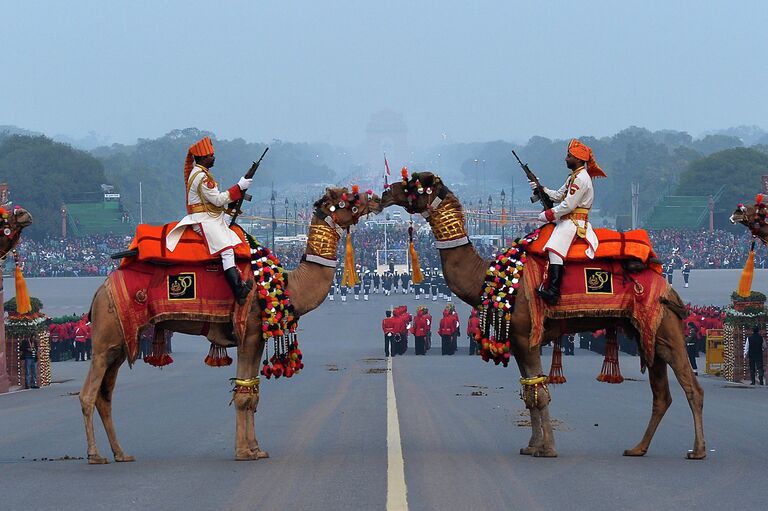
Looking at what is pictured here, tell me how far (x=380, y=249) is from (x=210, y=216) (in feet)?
300

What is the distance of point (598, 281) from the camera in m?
15.8

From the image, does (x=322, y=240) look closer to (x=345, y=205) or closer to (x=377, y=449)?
(x=345, y=205)

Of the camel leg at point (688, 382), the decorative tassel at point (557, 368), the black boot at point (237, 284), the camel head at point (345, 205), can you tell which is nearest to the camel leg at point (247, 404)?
the black boot at point (237, 284)

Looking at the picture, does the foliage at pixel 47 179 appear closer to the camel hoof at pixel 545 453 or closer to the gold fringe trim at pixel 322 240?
the gold fringe trim at pixel 322 240

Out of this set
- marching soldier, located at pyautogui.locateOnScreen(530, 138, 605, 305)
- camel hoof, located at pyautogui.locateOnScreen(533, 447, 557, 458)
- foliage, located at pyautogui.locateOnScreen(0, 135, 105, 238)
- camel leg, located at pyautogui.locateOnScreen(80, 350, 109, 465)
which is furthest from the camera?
foliage, located at pyautogui.locateOnScreen(0, 135, 105, 238)

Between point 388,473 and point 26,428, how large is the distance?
846cm

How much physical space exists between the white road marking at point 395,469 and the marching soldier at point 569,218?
7.99ft

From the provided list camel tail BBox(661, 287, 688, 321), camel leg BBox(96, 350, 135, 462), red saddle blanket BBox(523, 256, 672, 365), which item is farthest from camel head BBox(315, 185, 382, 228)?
camel tail BBox(661, 287, 688, 321)

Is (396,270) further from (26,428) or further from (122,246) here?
(26,428)

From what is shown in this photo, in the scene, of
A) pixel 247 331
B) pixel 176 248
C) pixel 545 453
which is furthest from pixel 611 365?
pixel 176 248

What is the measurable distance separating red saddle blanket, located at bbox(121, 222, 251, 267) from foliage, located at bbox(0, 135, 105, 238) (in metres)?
126

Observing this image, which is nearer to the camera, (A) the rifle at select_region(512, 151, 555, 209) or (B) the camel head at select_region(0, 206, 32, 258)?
(A) the rifle at select_region(512, 151, 555, 209)

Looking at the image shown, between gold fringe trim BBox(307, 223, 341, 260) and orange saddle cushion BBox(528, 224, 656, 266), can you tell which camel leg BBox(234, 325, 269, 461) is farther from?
orange saddle cushion BBox(528, 224, 656, 266)

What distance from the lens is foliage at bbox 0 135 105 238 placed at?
13975cm
